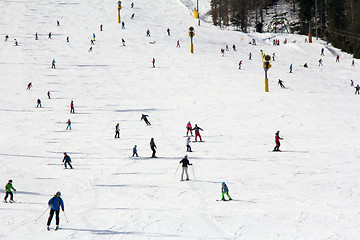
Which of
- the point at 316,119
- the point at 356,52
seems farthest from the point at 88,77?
the point at 356,52

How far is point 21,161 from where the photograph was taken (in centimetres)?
1980

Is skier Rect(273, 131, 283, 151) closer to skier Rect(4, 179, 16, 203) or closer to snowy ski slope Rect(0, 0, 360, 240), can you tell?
snowy ski slope Rect(0, 0, 360, 240)

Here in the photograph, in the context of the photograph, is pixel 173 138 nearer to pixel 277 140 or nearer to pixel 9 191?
pixel 277 140

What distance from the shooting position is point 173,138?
78.8ft

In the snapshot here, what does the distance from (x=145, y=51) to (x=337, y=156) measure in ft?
115

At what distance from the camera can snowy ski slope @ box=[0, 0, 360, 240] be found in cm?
1232

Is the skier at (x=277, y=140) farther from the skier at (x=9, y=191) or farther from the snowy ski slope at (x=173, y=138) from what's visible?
the skier at (x=9, y=191)

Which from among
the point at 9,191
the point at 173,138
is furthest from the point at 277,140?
the point at 9,191

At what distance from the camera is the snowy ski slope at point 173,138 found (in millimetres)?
12320

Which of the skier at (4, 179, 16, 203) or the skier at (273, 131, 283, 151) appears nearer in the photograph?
the skier at (4, 179, 16, 203)

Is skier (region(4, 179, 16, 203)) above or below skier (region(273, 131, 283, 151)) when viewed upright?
below

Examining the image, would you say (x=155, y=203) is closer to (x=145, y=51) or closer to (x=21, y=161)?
(x=21, y=161)

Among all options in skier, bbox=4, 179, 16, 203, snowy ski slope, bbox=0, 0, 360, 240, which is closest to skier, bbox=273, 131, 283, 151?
snowy ski slope, bbox=0, 0, 360, 240

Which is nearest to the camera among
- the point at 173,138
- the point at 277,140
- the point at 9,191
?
the point at 9,191
